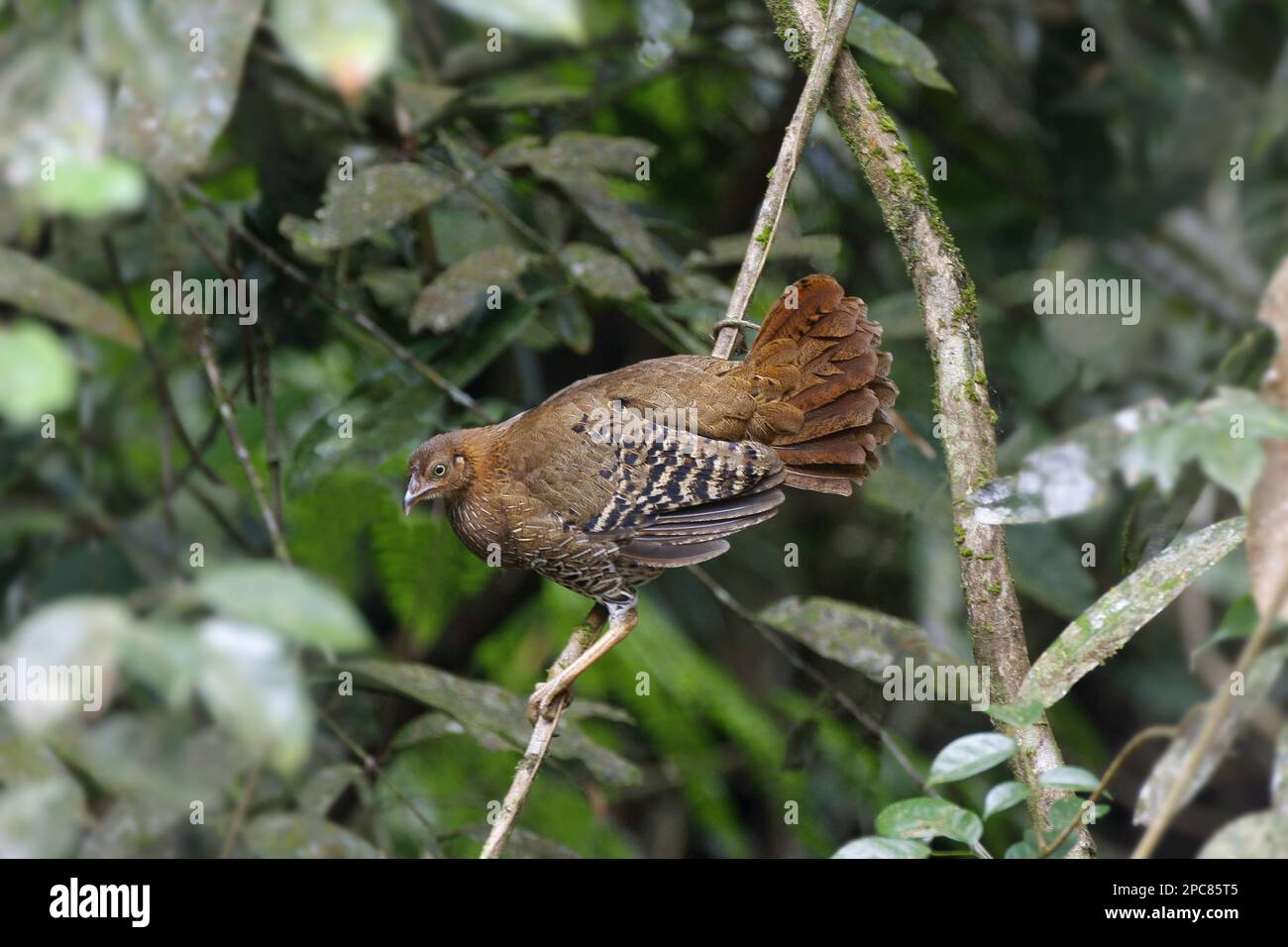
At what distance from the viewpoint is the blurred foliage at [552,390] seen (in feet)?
4.52

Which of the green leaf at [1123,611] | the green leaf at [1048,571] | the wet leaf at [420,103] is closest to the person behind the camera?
the green leaf at [1123,611]

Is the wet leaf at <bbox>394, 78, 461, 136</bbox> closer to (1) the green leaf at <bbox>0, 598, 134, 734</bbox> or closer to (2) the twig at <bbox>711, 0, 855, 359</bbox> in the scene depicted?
(2) the twig at <bbox>711, 0, 855, 359</bbox>

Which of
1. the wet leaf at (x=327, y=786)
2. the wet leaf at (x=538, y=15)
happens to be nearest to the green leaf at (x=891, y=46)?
the wet leaf at (x=538, y=15)

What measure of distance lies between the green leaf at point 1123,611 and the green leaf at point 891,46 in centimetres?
147

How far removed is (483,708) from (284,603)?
2.07 metres

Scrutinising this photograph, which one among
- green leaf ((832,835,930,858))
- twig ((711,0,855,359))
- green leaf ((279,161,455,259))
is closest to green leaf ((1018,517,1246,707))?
green leaf ((832,835,930,858))

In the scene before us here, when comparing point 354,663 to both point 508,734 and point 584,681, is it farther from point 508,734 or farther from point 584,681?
point 584,681

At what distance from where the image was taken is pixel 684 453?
3.16m

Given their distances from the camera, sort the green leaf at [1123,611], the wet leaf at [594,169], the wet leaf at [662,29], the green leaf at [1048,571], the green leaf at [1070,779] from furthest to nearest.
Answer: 1. the green leaf at [1048,571]
2. the wet leaf at [594,169]
3. the wet leaf at [662,29]
4. the green leaf at [1123,611]
5. the green leaf at [1070,779]

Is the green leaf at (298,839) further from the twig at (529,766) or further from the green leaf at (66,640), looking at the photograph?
the green leaf at (66,640)

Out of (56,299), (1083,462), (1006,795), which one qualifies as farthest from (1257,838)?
(56,299)

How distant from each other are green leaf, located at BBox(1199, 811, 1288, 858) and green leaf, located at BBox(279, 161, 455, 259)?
8.27 feet

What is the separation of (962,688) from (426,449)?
4.99 ft

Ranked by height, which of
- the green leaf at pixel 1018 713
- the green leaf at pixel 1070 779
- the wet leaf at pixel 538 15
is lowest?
the green leaf at pixel 1070 779
